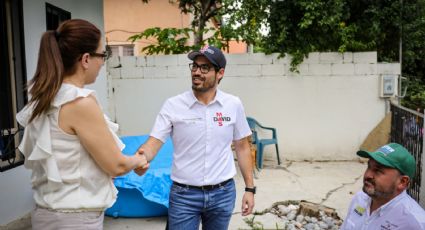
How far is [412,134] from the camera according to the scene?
4.55 m

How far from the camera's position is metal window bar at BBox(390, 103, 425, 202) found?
415 centimetres

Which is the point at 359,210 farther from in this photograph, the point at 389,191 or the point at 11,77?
the point at 11,77

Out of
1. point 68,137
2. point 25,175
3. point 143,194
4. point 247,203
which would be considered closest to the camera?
point 68,137

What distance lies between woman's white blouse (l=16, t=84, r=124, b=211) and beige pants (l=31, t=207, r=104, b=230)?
0.09 ft

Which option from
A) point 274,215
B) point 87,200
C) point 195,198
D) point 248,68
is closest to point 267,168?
point 248,68

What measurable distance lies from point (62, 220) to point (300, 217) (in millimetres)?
3144

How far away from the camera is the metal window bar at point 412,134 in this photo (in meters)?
4.15

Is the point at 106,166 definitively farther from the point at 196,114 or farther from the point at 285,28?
the point at 285,28

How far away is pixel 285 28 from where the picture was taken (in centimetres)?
648

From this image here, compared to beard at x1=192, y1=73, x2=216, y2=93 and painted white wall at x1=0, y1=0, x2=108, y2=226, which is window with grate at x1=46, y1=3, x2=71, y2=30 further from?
beard at x1=192, y1=73, x2=216, y2=93

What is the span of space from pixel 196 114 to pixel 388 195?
116 cm

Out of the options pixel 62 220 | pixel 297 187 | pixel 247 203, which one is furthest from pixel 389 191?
pixel 297 187

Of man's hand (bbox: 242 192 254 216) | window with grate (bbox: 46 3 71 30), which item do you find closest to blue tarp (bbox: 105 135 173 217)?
man's hand (bbox: 242 192 254 216)

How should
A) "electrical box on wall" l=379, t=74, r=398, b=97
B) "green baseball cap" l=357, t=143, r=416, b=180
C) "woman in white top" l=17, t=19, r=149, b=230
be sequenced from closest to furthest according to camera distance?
"woman in white top" l=17, t=19, r=149, b=230
"green baseball cap" l=357, t=143, r=416, b=180
"electrical box on wall" l=379, t=74, r=398, b=97
